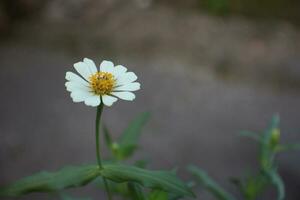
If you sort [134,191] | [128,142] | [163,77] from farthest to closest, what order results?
[163,77]
[128,142]
[134,191]

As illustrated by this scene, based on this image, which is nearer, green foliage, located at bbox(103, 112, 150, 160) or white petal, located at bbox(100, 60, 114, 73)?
white petal, located at bbox(100, 60, 114, 73)

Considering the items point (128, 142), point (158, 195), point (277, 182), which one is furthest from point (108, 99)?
point (277, 182)

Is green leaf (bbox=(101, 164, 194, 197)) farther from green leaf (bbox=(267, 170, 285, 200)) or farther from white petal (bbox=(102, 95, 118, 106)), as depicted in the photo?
green leaf (bbox=(267, 170, 285, 200))

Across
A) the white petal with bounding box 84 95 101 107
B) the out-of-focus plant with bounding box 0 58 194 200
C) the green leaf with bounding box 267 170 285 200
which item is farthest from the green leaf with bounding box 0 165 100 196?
the green leaf with bounding box 267 170 285 200

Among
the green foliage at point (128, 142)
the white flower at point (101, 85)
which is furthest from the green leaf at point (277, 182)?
the white flower at point (101, 85)

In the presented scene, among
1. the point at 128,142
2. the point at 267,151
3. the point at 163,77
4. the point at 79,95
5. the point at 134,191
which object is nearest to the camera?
the point at 79,95

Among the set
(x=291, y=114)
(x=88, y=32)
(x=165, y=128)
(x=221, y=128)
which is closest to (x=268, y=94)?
(x=291, y=114)

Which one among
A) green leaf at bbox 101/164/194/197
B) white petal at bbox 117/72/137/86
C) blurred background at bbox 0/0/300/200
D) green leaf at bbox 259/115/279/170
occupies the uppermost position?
blurred background at bbox 0/0/300/200

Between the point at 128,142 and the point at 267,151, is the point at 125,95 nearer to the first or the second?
the point at 128,142
